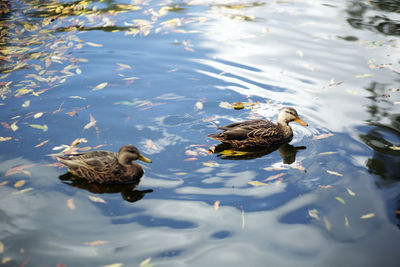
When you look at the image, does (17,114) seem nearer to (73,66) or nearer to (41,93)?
(41,93)

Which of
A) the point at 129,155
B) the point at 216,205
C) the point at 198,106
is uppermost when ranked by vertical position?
the point at 129,155

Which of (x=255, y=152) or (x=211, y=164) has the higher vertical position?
(x=211, y=164)

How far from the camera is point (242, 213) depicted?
4758 mm

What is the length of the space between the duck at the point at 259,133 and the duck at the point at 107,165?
139cm

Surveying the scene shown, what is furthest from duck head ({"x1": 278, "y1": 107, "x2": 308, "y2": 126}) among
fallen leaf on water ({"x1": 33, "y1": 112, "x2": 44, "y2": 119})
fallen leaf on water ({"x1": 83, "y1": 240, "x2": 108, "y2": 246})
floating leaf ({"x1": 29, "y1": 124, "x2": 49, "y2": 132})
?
fallen leaf on water ({"x1": 33, "y1": 112, "x2": 44, "y2": 119})

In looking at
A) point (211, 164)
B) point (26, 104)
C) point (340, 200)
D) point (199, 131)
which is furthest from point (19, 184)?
point (340, 200)

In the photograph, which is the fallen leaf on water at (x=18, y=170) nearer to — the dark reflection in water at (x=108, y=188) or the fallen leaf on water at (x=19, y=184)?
the fallen leaf on water at (x=19, y=184)

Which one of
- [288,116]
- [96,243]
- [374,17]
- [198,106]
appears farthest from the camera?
[374,17]

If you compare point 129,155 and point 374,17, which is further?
point 374,17

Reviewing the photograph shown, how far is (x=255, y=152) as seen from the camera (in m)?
6.11

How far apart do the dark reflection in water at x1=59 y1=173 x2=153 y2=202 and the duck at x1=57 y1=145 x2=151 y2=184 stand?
56 millimetres

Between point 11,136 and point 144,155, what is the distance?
2.27 meters

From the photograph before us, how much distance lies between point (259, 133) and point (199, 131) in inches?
39.4

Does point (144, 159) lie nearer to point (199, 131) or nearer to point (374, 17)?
point (199, 131)
